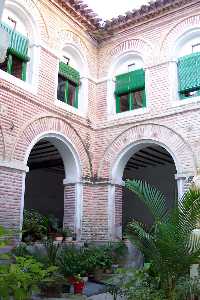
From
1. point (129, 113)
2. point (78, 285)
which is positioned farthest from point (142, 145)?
point (78, 285)

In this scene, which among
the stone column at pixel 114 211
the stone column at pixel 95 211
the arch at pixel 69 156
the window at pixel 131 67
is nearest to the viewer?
the arch at pixel 69 156

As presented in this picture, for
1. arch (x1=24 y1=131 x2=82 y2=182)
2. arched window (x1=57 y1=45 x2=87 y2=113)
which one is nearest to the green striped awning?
arched window (x1=57 y1=45 x2=87 y2=113)

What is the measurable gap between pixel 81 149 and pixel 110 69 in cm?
314

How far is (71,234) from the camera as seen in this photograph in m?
10.4

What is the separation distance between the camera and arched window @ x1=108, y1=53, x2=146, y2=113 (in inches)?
457

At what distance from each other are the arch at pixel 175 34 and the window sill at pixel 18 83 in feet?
13.9

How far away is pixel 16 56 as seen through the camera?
390 inches

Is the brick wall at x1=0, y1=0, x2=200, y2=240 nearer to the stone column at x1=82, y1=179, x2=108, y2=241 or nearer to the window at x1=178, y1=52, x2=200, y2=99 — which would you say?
the stone column at x1=82, y1=179, x2=108, y2=241

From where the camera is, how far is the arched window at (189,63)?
1051cm

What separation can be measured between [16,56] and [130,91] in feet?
12.8

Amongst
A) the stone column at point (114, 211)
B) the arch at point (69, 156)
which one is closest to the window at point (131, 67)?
the arch at point (69, 156)

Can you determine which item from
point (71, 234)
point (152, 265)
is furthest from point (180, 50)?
point (152, 265)

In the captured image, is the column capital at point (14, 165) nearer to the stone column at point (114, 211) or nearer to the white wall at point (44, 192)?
the stone column at point (114, 211)

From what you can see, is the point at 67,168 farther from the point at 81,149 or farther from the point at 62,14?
the point at 62,14
